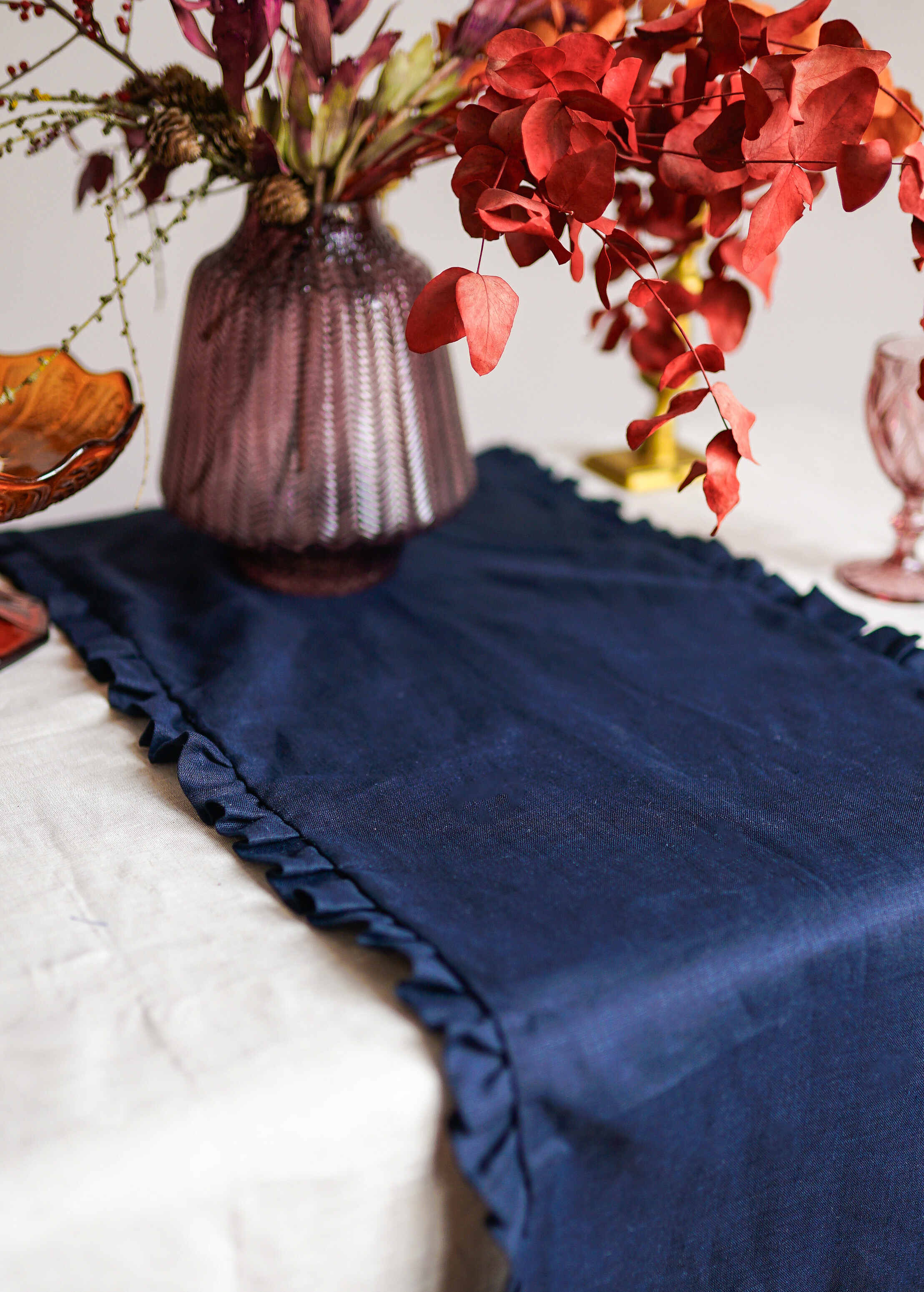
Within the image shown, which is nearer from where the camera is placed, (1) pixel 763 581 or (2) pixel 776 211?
(2) pixel 776 211

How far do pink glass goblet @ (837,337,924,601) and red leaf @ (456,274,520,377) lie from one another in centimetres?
41

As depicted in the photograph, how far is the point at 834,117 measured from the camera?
574mm

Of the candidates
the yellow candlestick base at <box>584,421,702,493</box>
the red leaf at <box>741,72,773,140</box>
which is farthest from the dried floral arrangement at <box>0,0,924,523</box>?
the yellow candlestick base at <box>584,421,702,493</box>

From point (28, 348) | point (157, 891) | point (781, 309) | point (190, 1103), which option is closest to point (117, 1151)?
point (190, 1103)

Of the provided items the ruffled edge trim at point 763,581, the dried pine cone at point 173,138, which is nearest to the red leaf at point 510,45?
the dried pine cone at point 173,138

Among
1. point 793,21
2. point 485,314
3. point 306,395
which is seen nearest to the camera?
point 485,314

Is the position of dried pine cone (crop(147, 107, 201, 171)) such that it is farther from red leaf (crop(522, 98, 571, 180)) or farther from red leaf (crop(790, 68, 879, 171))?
red leaf (crop(790, 68, 879, 171))

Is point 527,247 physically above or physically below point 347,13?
below

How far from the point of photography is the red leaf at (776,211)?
58cm

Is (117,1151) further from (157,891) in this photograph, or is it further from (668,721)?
(668,721)

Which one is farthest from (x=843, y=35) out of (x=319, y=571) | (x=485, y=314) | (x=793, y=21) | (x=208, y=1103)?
(x=208, y=1103)

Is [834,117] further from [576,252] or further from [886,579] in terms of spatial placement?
[886,579]

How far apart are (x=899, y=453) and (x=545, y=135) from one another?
1.48ft

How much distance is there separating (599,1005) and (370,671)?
1.10 feet
